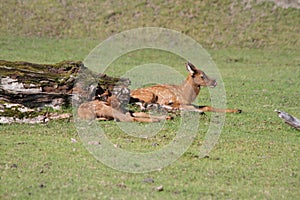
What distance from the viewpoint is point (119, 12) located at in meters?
33.5

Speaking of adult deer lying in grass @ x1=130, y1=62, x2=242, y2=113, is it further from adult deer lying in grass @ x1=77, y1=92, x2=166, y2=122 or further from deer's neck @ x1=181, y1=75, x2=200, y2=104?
adult deer lying in grass @ x1=77, y1=92, x2=166, y2=122

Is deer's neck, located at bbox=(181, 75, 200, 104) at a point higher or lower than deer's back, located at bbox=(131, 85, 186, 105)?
higher

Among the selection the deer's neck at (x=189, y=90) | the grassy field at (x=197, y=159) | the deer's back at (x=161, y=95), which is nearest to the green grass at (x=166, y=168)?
the grassy field at (x=197, y=159)

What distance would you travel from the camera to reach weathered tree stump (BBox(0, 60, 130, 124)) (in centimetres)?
1208

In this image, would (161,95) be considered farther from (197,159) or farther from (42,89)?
(197,159)

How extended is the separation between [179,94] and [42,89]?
3.23 m

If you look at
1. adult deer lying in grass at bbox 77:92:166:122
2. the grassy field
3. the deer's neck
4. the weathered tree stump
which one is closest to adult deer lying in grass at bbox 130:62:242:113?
the deer's neck

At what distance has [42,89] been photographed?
12.4m

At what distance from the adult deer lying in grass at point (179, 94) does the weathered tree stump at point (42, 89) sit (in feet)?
2.13

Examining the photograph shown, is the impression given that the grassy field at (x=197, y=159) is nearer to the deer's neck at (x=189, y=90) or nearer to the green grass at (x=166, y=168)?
the green grass at (x=166, y=168)

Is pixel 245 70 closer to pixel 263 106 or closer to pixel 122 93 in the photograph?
pixel 263 106

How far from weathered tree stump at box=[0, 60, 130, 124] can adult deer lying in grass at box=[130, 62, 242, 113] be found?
2.13 ft

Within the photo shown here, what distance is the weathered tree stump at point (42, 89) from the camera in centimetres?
1208

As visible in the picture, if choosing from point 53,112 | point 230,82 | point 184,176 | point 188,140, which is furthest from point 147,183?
point 230,82
